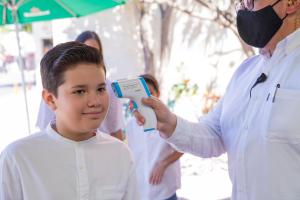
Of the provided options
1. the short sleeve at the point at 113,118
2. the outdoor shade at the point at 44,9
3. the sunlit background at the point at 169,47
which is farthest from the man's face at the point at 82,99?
the sunlit background at the point at 169,47

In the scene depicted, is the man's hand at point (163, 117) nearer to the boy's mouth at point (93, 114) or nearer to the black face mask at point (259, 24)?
the boy's mouth at point (93, 114)

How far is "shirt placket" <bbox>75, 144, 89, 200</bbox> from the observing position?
59.7 inches

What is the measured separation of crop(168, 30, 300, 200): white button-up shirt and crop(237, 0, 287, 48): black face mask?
0.25 ft

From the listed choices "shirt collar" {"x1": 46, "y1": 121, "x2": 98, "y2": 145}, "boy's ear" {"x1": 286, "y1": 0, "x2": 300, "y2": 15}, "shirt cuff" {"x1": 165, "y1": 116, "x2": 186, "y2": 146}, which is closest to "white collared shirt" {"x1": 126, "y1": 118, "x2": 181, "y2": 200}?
"shirt cuff" {"x1": 165, "y1": 116, "x2": 186, "y2": 146}

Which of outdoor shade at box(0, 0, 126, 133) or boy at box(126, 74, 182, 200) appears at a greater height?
outdoor shade at box(0, 0, 126, 133)

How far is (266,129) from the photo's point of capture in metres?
1.43

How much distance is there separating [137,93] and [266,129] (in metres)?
0.51

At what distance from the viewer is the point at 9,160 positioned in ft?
4.90

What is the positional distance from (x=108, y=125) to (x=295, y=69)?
1.83 metres

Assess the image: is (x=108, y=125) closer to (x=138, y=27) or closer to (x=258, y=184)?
(x=258, y=184)

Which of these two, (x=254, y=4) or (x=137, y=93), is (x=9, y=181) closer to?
(x=137, y=93)

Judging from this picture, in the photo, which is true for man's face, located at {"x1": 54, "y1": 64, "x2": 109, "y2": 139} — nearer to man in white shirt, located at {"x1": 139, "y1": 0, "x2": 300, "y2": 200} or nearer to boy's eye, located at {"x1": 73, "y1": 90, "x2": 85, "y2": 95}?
boy's eye, located at {"x1": 73, "y1": 90, "x2": 85, "y2": 95}

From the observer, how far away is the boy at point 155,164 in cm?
285

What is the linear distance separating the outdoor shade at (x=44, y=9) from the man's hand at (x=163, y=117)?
213 cm
